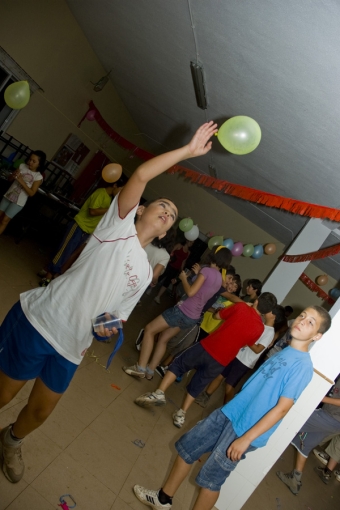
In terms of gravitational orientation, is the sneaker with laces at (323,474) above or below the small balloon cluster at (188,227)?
below

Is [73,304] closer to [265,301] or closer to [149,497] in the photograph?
[149,497]

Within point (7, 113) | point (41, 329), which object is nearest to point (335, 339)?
point (41, 329)

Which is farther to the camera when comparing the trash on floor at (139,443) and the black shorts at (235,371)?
the black shorts at (235,371)

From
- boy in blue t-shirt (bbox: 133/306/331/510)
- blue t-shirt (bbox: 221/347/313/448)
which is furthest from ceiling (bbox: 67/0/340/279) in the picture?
blue t-shirt (bbox: 221/347/313/448)

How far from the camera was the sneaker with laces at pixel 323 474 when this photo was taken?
455 centimetres

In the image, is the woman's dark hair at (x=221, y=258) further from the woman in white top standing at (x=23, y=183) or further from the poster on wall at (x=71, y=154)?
the poster on wall at (x=71, y=154)

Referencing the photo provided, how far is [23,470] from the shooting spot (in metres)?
1.71

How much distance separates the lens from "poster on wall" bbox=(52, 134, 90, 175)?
7.61 m

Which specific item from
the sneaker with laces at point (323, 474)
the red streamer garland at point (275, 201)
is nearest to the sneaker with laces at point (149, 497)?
the red streamer garland at point (275, 201)

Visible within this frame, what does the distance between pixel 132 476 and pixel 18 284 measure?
2.34 meters

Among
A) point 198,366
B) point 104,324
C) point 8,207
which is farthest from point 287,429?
point 8,207

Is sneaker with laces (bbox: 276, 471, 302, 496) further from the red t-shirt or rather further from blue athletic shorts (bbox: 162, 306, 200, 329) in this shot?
blue athletic shorts (bbox: 162, 306, 200, 329)

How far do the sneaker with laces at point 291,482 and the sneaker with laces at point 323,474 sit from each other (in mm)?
1178

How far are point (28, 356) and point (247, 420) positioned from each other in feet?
3.77
